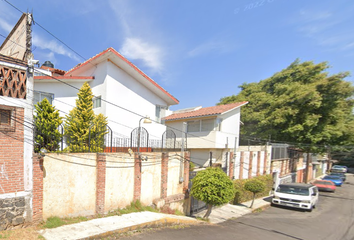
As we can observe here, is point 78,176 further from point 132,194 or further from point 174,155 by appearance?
point 174,155

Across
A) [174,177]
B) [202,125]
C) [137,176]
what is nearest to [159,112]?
[202,125]

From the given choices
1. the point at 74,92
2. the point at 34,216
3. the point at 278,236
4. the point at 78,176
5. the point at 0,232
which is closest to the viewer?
the point at 0,232

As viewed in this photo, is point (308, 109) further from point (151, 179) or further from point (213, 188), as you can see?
point (151, 179)

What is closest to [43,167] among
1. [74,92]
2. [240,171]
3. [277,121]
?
[74,92]

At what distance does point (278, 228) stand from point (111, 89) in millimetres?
12338

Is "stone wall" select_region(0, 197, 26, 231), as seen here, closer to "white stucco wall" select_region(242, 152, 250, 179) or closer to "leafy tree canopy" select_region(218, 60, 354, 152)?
"white stucco wall" select_region(242, 152, 250, 179)

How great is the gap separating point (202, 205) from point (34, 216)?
8.90 metres

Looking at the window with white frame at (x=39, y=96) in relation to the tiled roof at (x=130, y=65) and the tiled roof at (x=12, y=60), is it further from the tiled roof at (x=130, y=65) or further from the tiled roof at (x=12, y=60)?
the tiled roof at (x=12, y=60)

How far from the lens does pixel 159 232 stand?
652 cm

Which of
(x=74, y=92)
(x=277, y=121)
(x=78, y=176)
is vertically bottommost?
(x=78, y=176)

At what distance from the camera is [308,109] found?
18.7 m

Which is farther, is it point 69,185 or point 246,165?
point 246,165

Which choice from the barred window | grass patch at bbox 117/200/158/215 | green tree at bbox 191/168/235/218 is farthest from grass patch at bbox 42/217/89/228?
green tree at bbox 191/168/235/218

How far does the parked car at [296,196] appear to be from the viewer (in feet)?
42.2
